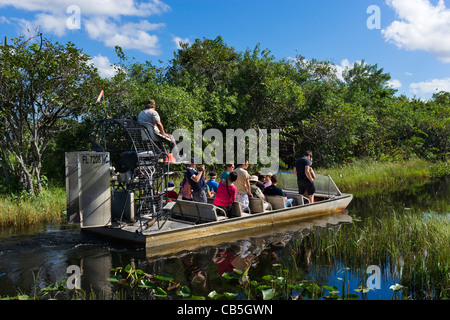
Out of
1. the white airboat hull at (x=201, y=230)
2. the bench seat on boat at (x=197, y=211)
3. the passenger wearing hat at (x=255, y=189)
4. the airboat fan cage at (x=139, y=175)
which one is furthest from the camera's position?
the passenger wearing hat at (x=255, y=189)

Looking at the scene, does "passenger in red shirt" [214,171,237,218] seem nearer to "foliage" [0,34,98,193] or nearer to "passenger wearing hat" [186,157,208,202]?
"passenger wearing hat" [186,157,208,202]

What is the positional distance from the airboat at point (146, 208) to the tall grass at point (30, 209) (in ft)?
8.23

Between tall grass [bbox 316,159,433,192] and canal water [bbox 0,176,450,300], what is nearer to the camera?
canal water [bbox 0,176,450,300]

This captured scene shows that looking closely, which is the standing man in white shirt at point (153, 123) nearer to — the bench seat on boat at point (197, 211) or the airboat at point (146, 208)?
the airboat at point (146, 208)

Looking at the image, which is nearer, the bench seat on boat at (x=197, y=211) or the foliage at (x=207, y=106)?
the bench seat on boat at (x=197, y=211)

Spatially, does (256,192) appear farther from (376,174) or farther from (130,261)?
(376,174)

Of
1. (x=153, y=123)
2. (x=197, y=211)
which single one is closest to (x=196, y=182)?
(x=197, y=211)

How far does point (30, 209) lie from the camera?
1135 cm

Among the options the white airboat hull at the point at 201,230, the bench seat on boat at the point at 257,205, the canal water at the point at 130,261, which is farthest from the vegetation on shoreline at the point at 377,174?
the bench seat on boat at the point at 257,205

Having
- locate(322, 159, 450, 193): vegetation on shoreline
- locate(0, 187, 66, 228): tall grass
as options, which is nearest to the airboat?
locate(0, 187, 66, 228): tall grass

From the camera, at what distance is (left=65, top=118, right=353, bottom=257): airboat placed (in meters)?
7.75

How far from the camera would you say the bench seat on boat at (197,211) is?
31.4ft

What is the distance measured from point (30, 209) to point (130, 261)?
5.04 meters
